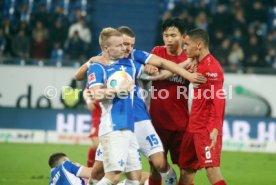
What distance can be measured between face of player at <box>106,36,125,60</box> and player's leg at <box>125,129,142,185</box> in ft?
2.99

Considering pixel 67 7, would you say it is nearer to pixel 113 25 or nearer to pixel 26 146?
pixel 113 25

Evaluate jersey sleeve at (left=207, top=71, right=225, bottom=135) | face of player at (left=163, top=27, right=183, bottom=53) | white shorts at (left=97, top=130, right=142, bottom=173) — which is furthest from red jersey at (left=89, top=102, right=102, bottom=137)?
white shorts at (left=97, top=130, right=142, bottom=173)

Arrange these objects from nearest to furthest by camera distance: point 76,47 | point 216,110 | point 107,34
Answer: point 107,34 < point 216,110 < point 76,47

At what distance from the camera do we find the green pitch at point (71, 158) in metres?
12.9

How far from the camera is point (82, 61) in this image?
19.6m

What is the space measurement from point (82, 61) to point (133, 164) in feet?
34.3

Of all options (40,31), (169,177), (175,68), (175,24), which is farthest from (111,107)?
(40,31)

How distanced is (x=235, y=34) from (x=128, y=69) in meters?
12.2

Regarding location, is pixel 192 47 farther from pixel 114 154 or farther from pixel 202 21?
pixel 202 21

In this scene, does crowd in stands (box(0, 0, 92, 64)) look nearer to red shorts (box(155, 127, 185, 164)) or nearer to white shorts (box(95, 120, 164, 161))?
red shorts (box(155, 127, 185, 164))

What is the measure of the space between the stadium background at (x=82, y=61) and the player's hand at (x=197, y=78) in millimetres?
5033

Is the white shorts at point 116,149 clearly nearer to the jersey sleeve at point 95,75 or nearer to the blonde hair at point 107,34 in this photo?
the jersey sleeve at point 95,75

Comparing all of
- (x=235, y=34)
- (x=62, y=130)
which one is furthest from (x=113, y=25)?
(x=62, y=130)

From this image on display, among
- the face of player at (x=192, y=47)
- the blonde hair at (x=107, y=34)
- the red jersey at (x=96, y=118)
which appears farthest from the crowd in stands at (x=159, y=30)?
the blonde hair at (x=107, y=34)
